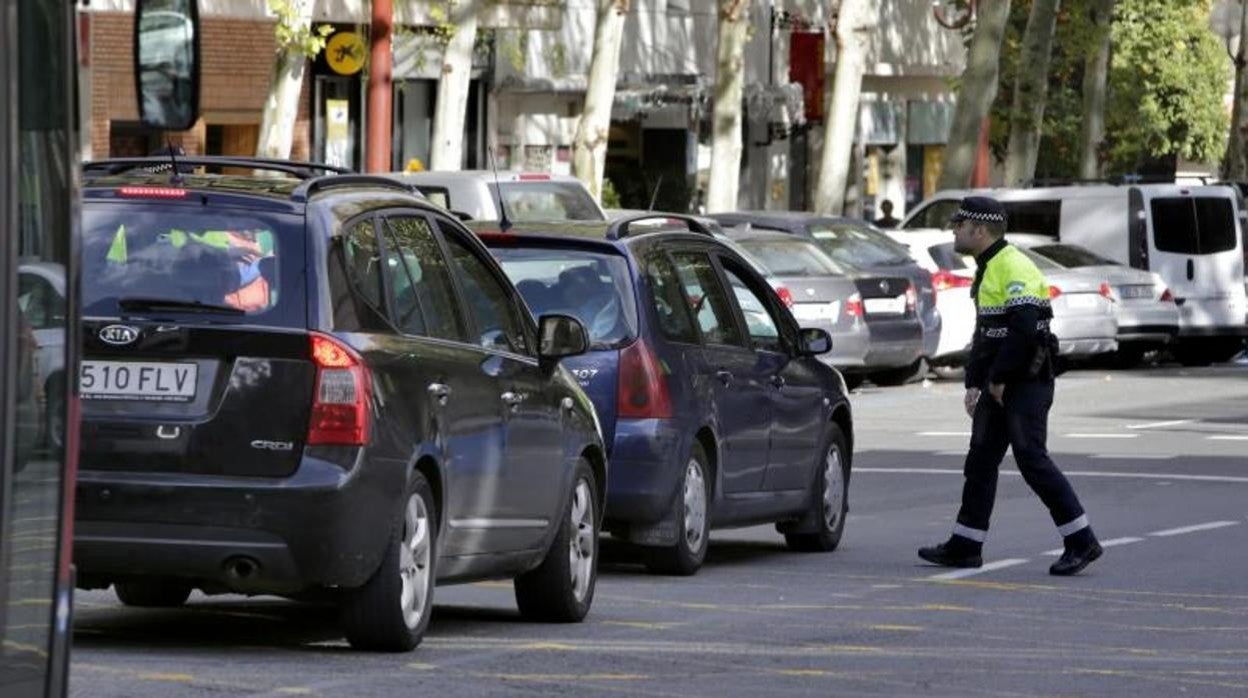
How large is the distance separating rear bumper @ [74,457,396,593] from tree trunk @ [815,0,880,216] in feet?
112

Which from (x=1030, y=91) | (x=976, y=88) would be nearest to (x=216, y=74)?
(x=976, y=88)

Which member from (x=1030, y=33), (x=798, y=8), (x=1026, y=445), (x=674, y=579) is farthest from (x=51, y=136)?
(x=798, y=8)

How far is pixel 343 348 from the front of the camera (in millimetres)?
9828

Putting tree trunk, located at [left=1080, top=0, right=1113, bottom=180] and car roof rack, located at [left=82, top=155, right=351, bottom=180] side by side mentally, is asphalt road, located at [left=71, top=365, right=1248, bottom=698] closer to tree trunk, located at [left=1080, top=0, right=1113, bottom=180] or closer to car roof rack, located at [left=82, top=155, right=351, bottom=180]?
car roof rack, located at [left=82, top=155, right=351, bottom=180]

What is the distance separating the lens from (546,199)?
96.1ft

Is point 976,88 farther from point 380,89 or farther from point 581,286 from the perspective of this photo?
point 581,286

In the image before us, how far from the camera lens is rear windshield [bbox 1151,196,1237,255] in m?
35.7

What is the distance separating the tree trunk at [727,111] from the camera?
42.0m

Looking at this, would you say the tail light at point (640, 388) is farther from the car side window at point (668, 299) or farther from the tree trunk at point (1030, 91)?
the tree trunk at point (1030, 91)

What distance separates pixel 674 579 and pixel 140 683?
4848 mm

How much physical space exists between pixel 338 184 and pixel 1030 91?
3996 centimetres

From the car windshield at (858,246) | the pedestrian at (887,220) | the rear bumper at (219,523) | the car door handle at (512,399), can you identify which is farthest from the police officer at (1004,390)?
the pedestrian at (887,220)

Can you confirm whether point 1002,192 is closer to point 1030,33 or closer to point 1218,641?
point 1030,33

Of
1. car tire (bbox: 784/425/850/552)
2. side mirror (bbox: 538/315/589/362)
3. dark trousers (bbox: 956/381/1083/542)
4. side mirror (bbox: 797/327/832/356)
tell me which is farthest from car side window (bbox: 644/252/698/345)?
side mirror (bbox: 538/315/589/362)
